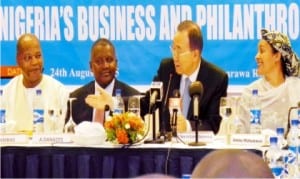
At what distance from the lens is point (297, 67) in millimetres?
4512

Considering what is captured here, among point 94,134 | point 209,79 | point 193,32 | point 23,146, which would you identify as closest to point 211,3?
point 193,32

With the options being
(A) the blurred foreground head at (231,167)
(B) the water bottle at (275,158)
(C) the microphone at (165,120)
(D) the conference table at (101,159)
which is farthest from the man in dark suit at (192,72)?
(A) the blurred foreground head at (231,167)

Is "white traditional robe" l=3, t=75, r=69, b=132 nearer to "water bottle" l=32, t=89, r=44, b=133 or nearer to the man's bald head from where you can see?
"water bottle" l=32, t=89, r=44, b=133

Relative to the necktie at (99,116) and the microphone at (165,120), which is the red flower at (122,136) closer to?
the microphone at (165,120)

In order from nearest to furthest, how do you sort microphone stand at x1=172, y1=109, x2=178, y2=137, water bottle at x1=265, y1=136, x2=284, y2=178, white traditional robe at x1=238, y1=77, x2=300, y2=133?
water bottle at x1=265, y1=136, x2=284, y2=178
microphone stand at x1=172, y1=109, x2=178, y2=137
white traditional robe at x1=238, y1=77, x2=300, y2=133

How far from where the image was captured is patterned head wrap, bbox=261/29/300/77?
4480 mm

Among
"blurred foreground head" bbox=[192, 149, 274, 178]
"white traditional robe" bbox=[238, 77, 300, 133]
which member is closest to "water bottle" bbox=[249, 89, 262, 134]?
"white traditional robe" bbox=[238, 77, 300, 133]

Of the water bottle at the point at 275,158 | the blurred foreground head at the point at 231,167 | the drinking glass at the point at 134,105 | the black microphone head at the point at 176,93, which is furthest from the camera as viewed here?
the black microphone head at the point at 176,93

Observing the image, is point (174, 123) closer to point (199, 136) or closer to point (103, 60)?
point (199, 136)

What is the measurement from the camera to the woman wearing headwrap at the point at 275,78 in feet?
14.7

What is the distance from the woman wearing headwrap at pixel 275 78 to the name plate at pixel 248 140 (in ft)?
1.90

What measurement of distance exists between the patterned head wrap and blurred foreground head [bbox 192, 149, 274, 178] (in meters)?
3.06

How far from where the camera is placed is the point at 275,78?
453 cm

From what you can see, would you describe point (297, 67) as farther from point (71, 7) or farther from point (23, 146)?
point (23, 146)
